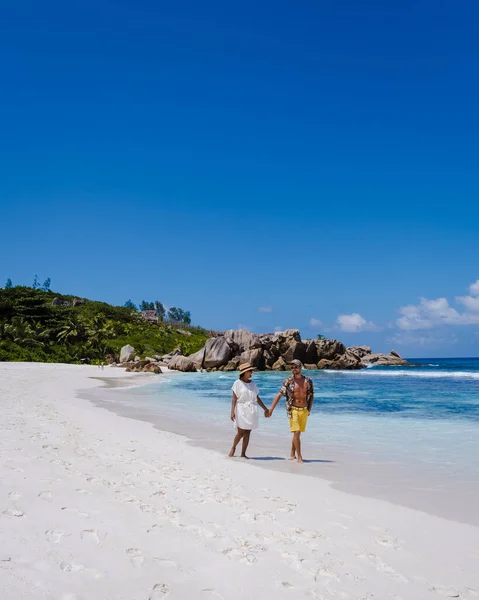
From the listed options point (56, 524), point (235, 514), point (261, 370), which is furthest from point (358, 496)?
point (261, 370)

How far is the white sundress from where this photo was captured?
977cm

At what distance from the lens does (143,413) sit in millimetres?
16906

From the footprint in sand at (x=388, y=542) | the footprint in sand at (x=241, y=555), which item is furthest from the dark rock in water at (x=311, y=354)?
the footprint in sand at (x=241, y=555)

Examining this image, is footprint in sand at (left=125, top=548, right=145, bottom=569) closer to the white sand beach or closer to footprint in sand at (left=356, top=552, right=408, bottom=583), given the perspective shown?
the white sand beach

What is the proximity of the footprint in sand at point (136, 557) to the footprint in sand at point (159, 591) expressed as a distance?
36cm

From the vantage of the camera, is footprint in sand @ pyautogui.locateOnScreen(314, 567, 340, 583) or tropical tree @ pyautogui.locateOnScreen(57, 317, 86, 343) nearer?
footprint in sand @ pyautogui.locateOnScreen(314, 567, 340, 583)

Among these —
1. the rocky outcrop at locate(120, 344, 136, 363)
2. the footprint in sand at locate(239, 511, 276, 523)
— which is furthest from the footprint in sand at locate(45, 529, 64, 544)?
the rocky outcrop at locate(120, 344, 136, 363)

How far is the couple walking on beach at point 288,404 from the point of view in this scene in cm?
955

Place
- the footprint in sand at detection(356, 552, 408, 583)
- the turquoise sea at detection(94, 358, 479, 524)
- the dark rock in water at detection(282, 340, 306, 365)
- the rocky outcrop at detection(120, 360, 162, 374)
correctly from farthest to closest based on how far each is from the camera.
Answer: the dark rock in water at detection(282, 340, 306, 365) → the rocky outcrop at detection(120, 360, 162, 374) → the turquoise sea at detection(94, 358, 479, 524) → the footprint in sand at detection(356, 552, 408, 583)

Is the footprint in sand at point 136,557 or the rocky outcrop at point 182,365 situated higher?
the rocky outcrop at point 182,365

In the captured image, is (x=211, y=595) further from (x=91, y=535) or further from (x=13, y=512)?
(x=13, y=512)

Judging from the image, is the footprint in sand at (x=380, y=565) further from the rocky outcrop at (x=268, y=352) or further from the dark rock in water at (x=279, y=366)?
the dark rock in water at (x=279, y=366)

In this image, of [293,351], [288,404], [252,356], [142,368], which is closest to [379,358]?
[293,351]

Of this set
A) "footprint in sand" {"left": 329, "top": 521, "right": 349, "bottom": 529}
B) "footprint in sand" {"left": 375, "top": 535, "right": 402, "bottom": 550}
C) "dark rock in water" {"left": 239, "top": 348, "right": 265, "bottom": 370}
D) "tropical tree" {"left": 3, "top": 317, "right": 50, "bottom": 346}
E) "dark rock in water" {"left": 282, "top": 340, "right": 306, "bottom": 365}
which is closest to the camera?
"footprint in sand" {"left": 375, "top": 535, "right": 402, "bottom": 550}
